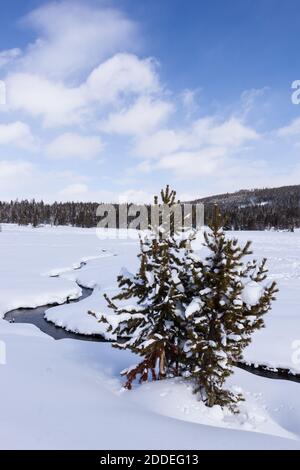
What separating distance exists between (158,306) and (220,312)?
1432mm

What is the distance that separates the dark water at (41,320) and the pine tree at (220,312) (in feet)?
→ 24.8

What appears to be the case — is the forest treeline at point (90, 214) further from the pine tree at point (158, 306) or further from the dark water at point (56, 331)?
the pine tree at point (158, 306)

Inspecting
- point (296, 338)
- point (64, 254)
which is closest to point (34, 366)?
point (296, 338)

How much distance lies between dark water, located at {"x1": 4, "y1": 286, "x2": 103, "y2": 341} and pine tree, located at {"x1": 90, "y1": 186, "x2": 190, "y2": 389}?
21.8 ft

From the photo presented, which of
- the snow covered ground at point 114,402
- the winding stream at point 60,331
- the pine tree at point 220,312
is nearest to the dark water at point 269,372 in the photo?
the winding stream at point 60,331

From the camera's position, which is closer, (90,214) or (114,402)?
(114,402)

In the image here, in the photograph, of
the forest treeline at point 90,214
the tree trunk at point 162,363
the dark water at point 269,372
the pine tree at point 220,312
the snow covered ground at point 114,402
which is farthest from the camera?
the forest treeline at point 90,214

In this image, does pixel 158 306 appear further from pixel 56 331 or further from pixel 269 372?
pixel 56 331

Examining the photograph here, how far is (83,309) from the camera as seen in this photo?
17375mm

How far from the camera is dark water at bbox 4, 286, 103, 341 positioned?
14648mm

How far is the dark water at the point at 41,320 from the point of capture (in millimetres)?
14648

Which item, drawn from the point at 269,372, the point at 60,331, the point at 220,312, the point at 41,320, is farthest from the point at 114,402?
the point at 41,320

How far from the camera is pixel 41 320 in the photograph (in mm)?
16906

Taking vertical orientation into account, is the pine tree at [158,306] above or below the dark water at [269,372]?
above
